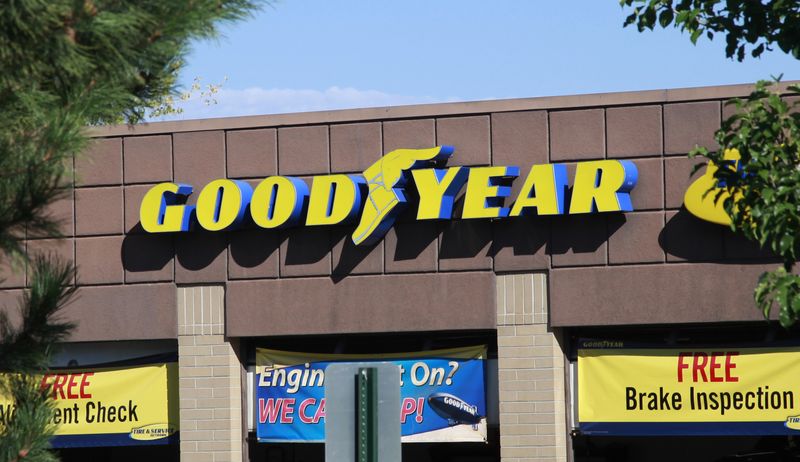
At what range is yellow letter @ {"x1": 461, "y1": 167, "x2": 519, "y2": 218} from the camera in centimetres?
1722

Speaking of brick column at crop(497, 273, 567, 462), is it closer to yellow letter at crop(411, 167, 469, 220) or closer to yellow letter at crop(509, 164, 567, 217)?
yellow letter at crop(509, 164, 567, 217)

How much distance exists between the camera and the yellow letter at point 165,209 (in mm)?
18453

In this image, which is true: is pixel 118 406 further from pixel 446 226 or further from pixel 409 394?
pixel 446 226

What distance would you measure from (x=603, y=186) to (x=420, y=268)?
2.59 metres

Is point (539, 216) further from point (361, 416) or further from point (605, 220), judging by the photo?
point (361, 416)

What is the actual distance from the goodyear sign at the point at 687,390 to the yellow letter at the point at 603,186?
6.18ft

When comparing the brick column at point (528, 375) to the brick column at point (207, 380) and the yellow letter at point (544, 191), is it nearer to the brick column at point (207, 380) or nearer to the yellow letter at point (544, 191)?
the yellow letter at point (544, 191)

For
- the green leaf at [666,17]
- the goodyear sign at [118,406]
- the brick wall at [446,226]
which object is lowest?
the goodyear sign at [118,406]

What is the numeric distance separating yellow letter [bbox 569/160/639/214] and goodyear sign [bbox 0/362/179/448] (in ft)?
20.0

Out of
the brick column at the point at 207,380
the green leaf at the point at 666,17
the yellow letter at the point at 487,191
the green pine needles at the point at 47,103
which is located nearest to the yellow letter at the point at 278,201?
the brick column at the point at 207,380

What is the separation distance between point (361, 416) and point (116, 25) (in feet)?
9.08

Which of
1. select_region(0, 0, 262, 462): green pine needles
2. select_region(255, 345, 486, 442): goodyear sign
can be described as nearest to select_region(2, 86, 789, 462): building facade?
select_region(255, 345, 486, 442): goodyear sign

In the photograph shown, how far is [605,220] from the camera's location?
673 inches

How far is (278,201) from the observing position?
1802cm
